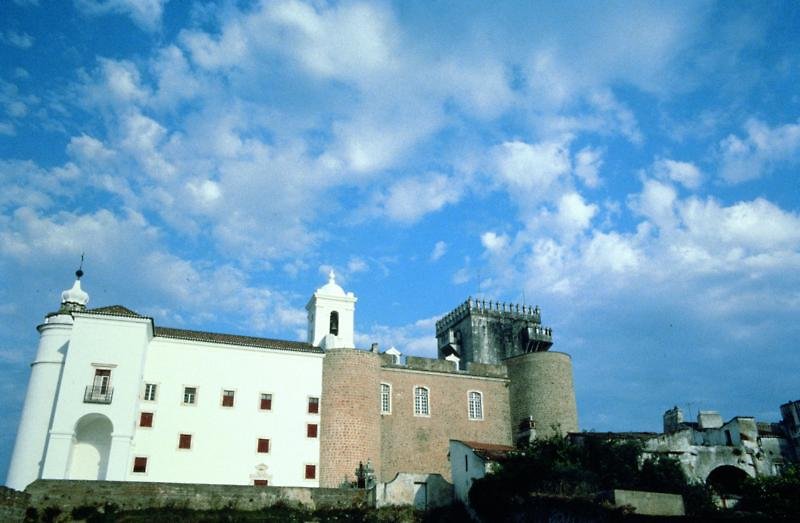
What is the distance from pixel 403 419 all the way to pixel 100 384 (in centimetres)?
1582

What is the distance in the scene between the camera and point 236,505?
88.8 ft

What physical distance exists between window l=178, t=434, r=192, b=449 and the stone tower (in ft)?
58.8

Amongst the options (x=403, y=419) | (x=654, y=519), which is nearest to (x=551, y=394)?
(x=403, y=419)

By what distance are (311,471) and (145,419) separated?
27.7ft

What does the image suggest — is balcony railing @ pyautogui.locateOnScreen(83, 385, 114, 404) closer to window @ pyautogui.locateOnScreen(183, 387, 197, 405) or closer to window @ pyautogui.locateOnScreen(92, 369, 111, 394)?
window @ pyautogui.locateOnScreen(92, 369, 111, 394)

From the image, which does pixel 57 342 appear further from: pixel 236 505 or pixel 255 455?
pixel 236 505

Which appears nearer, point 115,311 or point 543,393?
point 115,311

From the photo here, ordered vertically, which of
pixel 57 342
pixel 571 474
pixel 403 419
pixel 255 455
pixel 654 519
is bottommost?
pixel 654 519

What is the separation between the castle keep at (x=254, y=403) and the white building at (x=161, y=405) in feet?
0.18

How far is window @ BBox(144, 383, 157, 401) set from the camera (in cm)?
3218

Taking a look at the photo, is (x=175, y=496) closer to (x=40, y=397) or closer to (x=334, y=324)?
(x=40, y=397)

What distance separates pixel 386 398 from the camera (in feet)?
123

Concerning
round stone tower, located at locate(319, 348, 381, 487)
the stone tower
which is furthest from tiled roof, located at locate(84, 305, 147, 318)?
the stone tower

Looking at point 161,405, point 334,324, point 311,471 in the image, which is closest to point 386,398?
point 334,324
